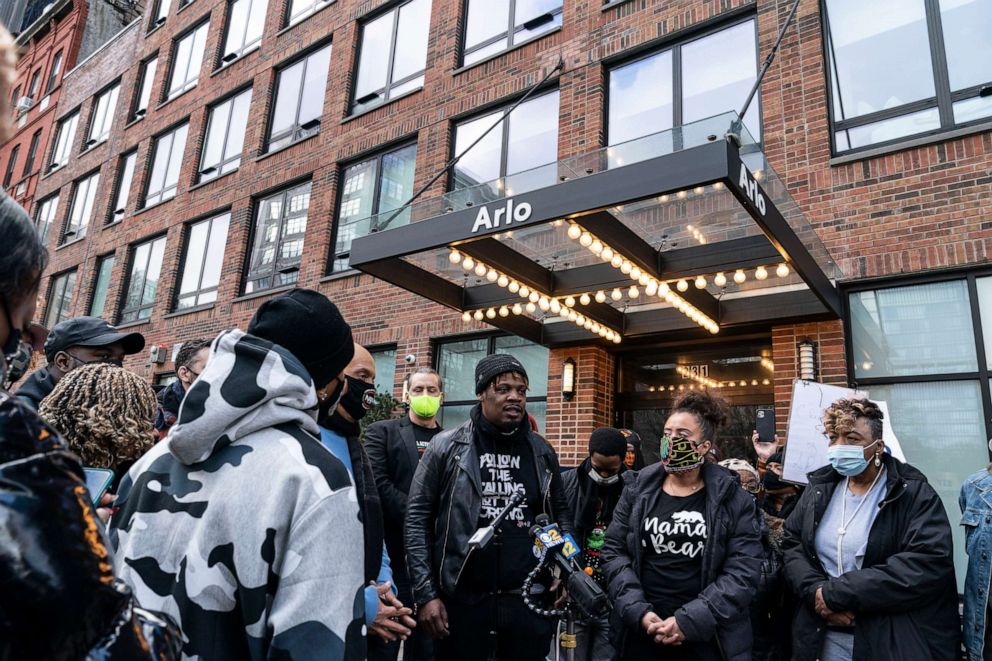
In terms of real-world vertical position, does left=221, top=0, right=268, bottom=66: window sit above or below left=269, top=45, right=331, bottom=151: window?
above

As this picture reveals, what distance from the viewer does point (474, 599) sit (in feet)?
11.3

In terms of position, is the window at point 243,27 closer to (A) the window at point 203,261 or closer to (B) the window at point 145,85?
(B) the window at point 145,85

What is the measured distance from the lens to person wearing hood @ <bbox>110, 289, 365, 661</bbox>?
4.47 ft

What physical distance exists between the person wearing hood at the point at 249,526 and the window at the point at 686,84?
7.49m

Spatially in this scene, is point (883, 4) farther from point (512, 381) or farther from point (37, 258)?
point (37, 258)

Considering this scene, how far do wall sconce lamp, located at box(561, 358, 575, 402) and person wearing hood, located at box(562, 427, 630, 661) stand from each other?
352cm

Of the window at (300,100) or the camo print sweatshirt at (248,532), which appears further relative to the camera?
the window at (300,100)

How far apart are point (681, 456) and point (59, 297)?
68.3 feet

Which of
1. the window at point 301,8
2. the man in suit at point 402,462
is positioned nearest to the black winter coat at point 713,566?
the man in suit at point 402,462

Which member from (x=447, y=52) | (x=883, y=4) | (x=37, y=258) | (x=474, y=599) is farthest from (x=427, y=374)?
(x=447, y=52)

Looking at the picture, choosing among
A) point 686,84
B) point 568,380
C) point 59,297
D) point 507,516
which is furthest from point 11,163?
point 507,516

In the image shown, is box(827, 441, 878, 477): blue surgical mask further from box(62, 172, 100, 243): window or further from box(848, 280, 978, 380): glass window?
box(62, 172, 100, 243): window

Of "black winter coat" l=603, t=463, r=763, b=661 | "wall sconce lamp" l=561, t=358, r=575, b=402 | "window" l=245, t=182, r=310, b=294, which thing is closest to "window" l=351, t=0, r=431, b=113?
"window" l=245, t=182, r=310, b=294

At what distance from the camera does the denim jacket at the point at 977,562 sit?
3.48 metres
